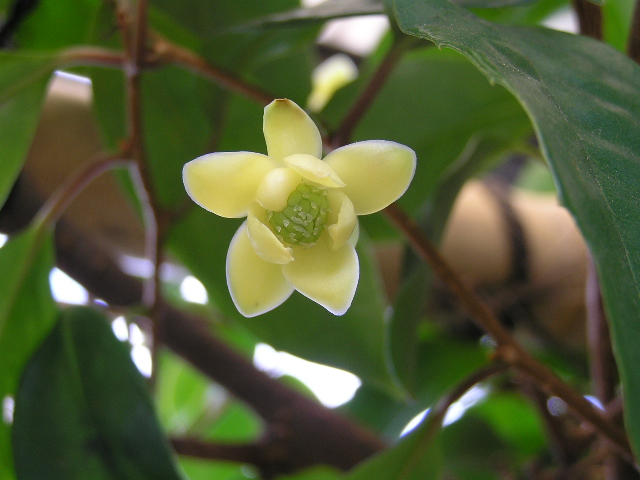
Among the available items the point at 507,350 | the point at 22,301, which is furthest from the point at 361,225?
the point at 22,301

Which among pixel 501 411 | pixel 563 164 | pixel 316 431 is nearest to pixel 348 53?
pixel 501 411

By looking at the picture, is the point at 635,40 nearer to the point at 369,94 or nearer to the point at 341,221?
the point at 369,94

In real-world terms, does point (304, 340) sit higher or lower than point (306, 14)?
lower

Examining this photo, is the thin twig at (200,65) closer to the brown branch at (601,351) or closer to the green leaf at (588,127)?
the green leaf at (588,127)

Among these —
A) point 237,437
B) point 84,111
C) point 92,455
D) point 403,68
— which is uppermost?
point 403,68

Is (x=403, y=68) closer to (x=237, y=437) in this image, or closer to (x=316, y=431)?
(x=316, y=431)

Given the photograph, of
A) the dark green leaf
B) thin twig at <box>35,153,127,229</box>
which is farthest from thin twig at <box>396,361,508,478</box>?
the dark green leaf

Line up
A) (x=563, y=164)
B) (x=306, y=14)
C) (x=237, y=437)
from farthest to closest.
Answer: (x=237, y=437) < (x=306, y=14) < (x=563, y=164)
